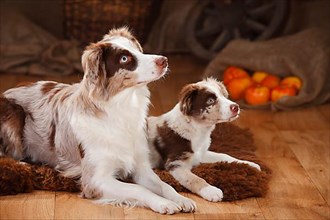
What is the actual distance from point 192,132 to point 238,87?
3.54 ft

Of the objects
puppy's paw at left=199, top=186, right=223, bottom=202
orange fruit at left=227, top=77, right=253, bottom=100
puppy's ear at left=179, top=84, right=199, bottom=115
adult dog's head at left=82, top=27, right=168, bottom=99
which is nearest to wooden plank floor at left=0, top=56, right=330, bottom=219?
puppy's paw at left=199, top=186, right=223, bottom=202

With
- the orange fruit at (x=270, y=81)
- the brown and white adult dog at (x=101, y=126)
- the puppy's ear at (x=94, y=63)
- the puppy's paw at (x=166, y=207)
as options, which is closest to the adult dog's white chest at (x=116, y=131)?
the brown and white adult dog at (x=101, y=126)

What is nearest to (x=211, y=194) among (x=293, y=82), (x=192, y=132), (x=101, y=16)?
(x=192, y=132)

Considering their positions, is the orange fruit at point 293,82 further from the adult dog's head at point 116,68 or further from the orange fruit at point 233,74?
the adult dog's head at point 116,68

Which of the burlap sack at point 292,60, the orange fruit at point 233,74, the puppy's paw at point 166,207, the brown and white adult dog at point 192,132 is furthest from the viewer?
the orange fruit at point 233,74

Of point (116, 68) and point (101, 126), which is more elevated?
point (116, 68)

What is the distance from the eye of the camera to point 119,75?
2945 millimetres

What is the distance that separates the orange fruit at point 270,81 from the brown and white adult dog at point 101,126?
127cm

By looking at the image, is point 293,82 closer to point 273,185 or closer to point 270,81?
point 270,81

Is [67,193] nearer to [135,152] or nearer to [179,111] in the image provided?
[135,152]

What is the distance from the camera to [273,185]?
3270 mm

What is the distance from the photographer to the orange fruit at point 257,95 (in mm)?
4195

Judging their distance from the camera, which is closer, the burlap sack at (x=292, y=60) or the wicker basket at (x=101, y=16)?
the burlap sack at (x=292, y=60)

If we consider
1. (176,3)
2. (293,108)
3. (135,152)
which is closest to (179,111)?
(135,152)
